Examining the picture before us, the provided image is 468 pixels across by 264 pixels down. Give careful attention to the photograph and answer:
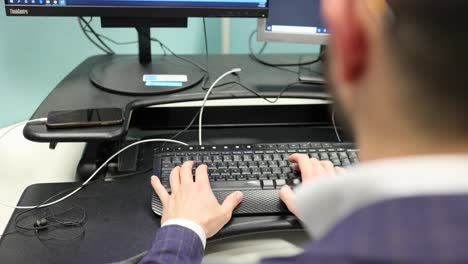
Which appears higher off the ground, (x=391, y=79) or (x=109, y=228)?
(x=391, y=79)

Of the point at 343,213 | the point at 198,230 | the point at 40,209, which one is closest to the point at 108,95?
the point at 40,209

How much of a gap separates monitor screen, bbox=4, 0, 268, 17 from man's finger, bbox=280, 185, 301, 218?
1.40ft

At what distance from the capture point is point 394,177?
1.14 feet

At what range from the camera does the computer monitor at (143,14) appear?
39.9 inches

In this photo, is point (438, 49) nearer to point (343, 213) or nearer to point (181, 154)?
point (343, 213)

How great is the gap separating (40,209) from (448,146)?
0.67 m

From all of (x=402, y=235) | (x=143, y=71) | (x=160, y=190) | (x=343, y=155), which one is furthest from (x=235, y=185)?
(x=402, y=235)

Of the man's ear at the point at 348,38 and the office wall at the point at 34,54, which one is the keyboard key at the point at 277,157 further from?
the office wall at the point at 34,54

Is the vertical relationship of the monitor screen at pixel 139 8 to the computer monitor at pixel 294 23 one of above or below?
above

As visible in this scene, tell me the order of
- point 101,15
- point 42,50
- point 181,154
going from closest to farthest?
point 181,154 → point 101,15 → point 42,50

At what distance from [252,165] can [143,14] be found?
1.32 feet

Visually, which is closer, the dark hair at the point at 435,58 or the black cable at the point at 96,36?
the dark hair at the point at 435,58

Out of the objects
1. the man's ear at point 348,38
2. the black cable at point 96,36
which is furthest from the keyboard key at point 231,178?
the black cable at point 96,36

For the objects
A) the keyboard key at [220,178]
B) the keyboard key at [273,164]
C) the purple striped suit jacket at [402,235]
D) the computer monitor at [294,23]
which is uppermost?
the purple striped suit jacket at [402,235]
